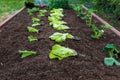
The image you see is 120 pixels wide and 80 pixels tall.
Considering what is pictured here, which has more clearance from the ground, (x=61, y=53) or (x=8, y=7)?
(x=61, y=53)

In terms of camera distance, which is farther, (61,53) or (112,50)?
(112,50)

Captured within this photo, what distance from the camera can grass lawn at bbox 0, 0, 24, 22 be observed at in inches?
287

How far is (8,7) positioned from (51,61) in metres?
5.90

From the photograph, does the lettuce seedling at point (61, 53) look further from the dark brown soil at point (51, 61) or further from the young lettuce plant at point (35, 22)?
the young lettuce plant at point (35, 22)

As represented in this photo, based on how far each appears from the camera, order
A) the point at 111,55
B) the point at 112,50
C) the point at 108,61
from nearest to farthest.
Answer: the point at 108,61 < the point at 111,55 < the point at 112,50

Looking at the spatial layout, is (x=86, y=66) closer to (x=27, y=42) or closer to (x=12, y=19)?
(x=27, y=42)

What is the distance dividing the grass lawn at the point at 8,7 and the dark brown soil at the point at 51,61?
2922 millimetres

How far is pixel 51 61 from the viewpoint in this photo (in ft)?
9.41

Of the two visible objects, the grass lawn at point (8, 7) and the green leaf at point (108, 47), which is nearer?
the green leaf at point (108, 47)

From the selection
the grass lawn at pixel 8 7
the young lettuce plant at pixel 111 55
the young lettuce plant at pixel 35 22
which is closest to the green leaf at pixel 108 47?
the young lettuce plant at pixel 111 55

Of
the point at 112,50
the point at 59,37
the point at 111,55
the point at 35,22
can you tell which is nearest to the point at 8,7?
the point at 35,22

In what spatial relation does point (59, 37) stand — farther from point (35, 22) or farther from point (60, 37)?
point (35, 22)

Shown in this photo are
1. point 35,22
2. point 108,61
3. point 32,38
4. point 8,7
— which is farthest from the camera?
point 8,7

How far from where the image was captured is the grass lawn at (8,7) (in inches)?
287
